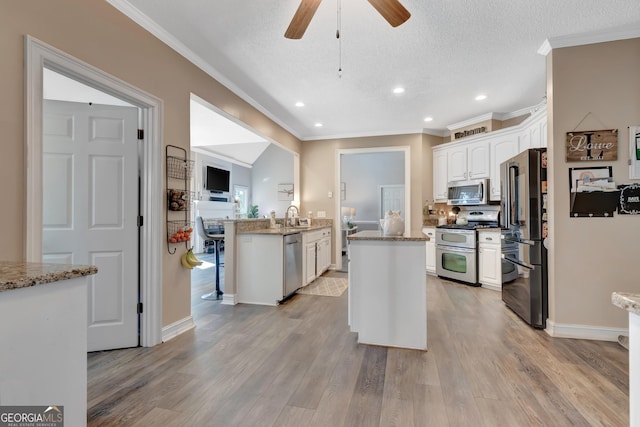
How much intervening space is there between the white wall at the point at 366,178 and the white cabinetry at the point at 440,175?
3.59 metres

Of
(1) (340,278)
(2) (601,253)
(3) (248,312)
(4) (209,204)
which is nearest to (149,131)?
(3) (248,312)

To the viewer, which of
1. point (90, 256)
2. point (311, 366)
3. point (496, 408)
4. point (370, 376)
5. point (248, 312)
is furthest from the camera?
point (248, 312)

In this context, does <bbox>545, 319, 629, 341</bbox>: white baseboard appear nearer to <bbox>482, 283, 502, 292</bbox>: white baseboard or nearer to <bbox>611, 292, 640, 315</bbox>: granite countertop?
<bbox>482, 283, 502, 292</bbox>: white baseboard

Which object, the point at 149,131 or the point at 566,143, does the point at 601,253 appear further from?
the point at 149,131

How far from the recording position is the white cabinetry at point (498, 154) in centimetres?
422

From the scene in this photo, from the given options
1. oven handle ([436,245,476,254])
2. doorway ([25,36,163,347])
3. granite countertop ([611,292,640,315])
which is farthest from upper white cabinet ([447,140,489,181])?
doorway ([25,36,163,347])

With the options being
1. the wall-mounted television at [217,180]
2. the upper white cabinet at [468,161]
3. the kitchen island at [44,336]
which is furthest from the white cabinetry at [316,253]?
the wall-mounted television at [217,180]

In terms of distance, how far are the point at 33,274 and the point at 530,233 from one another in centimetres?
352

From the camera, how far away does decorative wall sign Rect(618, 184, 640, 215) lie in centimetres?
248

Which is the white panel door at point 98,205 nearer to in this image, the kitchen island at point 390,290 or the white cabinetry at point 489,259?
the kitchen island at point 390,290

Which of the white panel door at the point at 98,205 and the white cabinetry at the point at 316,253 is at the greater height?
the white panel door at the point at 98,205

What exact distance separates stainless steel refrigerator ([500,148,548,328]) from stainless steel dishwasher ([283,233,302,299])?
8.38 ft

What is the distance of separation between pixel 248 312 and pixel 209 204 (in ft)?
15.1

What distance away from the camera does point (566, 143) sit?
103 inches
